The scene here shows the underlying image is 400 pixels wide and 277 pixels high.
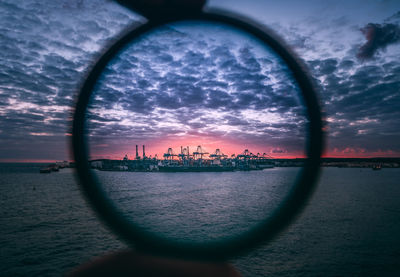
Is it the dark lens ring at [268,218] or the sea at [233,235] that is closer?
the dark lens ring at [268,218]

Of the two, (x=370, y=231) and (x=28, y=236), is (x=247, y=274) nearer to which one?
(x=370, y=231)

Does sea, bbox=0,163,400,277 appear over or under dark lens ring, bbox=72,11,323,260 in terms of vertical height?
under

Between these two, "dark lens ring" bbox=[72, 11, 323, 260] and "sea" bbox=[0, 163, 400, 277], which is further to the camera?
"sea" bbox=[0, 163, 400, 277]

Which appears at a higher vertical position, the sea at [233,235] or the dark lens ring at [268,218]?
the dark lens ring at [268,218]

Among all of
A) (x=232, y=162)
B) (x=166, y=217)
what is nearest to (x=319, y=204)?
(x=166, y=217)

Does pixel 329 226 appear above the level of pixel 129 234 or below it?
below

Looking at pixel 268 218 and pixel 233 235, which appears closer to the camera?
pixel 268 218

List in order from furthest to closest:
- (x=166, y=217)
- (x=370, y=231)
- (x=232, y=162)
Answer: (x=232, y=162) < (x=166, y=217) < (x=370, y=231)

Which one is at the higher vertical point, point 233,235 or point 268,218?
point 268,218
